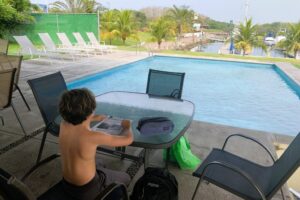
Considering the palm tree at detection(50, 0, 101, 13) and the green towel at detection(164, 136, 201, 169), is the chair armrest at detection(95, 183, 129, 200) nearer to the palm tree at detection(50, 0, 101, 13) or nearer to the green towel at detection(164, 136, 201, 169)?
the green towel at detection(164, 136, 201, 169)

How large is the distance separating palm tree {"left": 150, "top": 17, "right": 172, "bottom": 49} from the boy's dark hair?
533 inches

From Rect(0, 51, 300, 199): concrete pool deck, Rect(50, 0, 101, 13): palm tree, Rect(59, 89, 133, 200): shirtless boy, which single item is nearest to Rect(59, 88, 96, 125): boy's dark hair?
Rect(59, 89, 133, 200): shirtless boy

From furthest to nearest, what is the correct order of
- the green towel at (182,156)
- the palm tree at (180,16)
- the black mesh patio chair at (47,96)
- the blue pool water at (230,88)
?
the palm tree at (180,16) → the blue pool water at (230,88) → the green towel at (182,156) → the black mesh patio chair at (47,96)

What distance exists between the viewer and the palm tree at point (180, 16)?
63.6ft

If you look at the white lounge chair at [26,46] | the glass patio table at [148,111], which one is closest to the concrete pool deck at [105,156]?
the glass patio table at [148,111]

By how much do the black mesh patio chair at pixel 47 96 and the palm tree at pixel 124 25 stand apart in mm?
12519

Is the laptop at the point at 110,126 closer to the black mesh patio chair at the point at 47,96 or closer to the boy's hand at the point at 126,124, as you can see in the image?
the boy's hand at the point at 126,124

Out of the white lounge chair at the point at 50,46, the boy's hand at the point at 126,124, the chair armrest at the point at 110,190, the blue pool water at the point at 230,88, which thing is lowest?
the blue pool water at the point at 230,88

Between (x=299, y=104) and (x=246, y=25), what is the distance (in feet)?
27.8

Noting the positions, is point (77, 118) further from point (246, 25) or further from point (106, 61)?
point (246, 25)

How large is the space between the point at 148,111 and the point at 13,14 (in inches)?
465

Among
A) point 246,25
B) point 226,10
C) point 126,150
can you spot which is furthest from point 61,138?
point 226,10

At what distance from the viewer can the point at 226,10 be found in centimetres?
A: 2602

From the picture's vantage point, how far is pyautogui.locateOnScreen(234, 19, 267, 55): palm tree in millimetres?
13781
